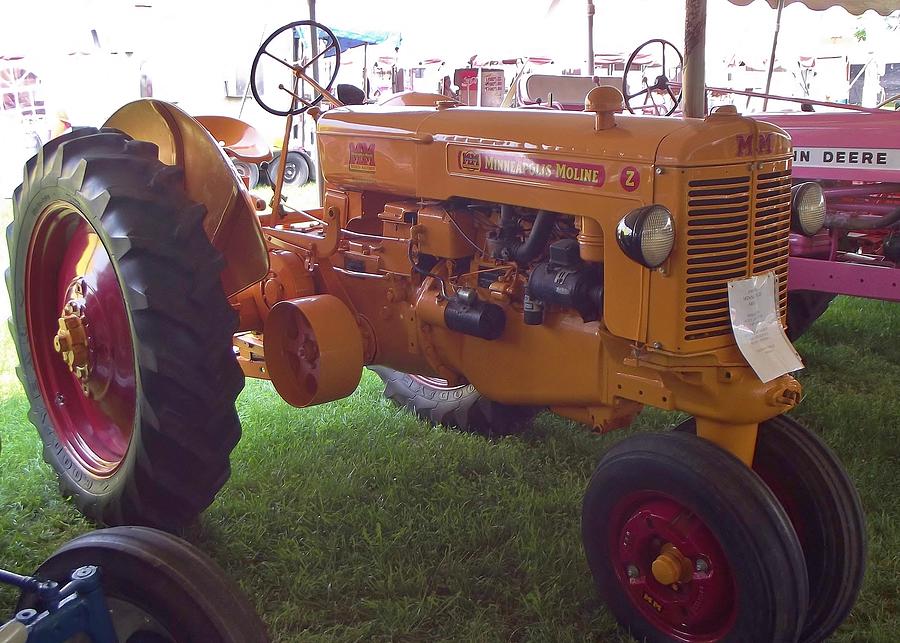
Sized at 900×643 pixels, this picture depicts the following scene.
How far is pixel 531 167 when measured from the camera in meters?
2.28

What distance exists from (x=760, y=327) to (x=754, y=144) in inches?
17.0

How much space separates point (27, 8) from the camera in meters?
12.5

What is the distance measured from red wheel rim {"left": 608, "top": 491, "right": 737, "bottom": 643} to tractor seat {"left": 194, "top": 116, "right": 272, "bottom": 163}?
239 cm

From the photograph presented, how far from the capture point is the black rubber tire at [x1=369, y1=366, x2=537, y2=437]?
3453mm

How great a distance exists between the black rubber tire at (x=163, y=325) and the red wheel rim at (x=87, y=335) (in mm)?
196

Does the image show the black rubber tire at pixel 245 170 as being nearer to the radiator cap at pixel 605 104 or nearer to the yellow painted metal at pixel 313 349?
the yellow painted metal at pixel 313 349

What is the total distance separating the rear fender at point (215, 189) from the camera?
260cm

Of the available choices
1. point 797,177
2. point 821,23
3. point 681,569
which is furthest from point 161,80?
point 821,23

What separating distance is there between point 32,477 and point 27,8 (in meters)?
11.6

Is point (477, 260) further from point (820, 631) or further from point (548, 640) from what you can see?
point (820, 631)

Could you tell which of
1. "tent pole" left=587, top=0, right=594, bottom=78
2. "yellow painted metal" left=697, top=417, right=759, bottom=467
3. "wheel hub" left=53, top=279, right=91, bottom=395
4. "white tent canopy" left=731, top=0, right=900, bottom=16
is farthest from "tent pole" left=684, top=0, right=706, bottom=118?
"white tent canopy" left=731, top=0, right=900, bottom=16

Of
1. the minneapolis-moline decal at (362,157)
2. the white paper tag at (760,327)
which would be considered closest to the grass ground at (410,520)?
the white paper tag at (760,327)

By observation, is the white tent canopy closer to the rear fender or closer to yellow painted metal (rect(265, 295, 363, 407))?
yellow painted metal (rect(265, 295, 363, 407))

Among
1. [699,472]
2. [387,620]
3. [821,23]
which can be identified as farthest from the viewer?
[821,23]
